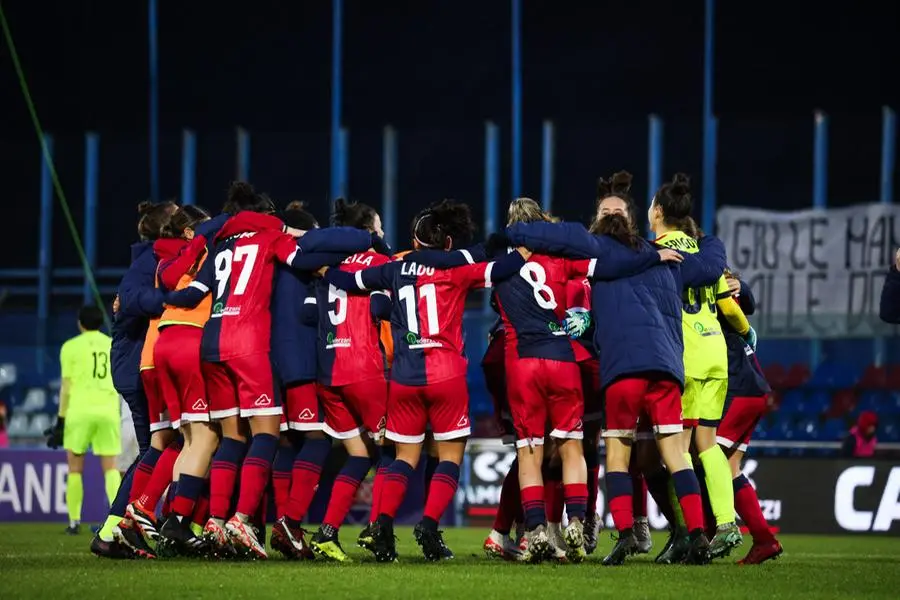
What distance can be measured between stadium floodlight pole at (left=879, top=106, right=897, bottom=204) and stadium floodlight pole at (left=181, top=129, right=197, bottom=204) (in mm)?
10862

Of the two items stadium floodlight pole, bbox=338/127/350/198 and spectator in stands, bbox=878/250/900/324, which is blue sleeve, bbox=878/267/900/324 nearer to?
spectator in stands, bbox=878/250/900/324

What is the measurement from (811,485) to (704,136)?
29.7 ft

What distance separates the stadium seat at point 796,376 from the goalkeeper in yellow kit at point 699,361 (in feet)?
38.2

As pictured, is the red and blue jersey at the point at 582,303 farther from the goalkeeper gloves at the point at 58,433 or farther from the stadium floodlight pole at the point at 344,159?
the stadium floodlight pole at the point at 344,159

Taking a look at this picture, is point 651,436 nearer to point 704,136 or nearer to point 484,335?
point 484,335

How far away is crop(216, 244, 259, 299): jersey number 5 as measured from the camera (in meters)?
8.29

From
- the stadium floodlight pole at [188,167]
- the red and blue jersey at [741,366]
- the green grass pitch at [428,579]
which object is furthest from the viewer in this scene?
the stadium floodlight pole at [188,167]

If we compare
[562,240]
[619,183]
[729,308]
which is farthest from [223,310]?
[729,308]

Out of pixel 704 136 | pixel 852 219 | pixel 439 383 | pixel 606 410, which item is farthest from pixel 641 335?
pixel 704 136

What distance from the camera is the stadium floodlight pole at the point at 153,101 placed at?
78.4 feet

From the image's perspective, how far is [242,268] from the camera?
830 centimetres

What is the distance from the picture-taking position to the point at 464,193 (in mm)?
23531

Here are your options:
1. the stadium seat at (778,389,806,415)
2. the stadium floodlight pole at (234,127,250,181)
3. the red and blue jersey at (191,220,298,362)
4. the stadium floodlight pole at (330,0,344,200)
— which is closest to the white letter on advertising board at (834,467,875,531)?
the stadium seat at (778,389,806,415)

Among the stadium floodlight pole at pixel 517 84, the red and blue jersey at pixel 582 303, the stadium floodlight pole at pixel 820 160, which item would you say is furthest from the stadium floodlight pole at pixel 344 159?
the red and blue jersey at pixel 582 303
